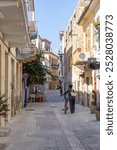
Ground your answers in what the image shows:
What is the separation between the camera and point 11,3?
9422mm

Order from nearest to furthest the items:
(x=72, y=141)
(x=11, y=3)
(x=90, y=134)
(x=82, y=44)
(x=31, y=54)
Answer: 1. (x=11, y=3)
2. (x=72, y=141)
3. (x=90, y=134)
4. (x=31, y=54)
5. (x=82, y=44)

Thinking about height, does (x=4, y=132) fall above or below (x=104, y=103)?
below

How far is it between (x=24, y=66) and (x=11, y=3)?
2767 cm

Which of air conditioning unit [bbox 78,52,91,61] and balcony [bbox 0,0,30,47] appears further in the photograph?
air conditioning unit [bbox 78,52,91,61]

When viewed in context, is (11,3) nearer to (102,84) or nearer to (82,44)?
(102,84)

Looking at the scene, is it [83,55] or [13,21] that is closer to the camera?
[13,21]

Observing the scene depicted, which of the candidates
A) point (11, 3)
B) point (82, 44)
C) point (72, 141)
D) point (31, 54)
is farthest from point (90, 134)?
point (82, 44)

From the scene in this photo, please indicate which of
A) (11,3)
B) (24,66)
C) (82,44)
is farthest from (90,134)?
(24,66)

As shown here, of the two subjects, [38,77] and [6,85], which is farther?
[38,77]

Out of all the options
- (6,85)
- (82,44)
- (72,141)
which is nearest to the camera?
(72,141)

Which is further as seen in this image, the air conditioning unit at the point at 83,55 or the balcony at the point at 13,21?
the air conditioning unit at the point at 83,55

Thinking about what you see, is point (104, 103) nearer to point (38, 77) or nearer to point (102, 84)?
point (102, 84)

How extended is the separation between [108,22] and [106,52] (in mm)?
212

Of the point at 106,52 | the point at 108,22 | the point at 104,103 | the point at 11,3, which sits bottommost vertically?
the point at 104,103
